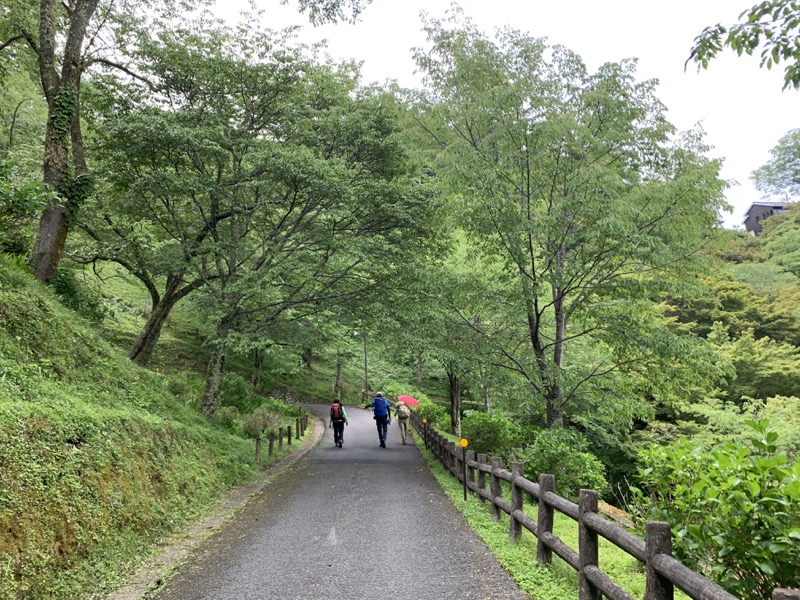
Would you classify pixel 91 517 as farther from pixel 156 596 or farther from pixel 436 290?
pixel 436 290

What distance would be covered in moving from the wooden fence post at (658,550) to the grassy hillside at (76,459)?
15.3 ft

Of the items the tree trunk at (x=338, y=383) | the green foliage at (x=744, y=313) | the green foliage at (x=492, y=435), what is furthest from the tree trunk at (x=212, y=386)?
the tree trunk at (x=338, y=383)

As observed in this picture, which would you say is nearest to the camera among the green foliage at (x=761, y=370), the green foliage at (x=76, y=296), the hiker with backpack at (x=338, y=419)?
the green foliage at (x=76, y=296)

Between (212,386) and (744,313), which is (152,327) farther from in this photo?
(744,313)

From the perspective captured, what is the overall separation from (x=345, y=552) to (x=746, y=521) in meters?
4.36

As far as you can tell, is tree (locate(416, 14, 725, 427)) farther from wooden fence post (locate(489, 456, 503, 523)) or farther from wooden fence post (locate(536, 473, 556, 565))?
wooden fence post (locate(536, 473, 556, 565))

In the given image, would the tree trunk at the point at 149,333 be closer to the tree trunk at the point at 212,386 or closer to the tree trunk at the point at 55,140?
the tree trunk at the point at 212,386

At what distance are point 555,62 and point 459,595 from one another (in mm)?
9680

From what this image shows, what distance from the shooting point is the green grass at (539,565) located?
14.9ft

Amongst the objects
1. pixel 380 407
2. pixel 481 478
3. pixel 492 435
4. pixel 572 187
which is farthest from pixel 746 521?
pixel 380 407

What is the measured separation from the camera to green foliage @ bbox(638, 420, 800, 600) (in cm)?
251

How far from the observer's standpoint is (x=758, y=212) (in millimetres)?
57312

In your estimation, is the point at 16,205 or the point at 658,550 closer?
the point at 658,550

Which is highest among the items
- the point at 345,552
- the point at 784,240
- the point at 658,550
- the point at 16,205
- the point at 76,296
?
the point at 784,240
